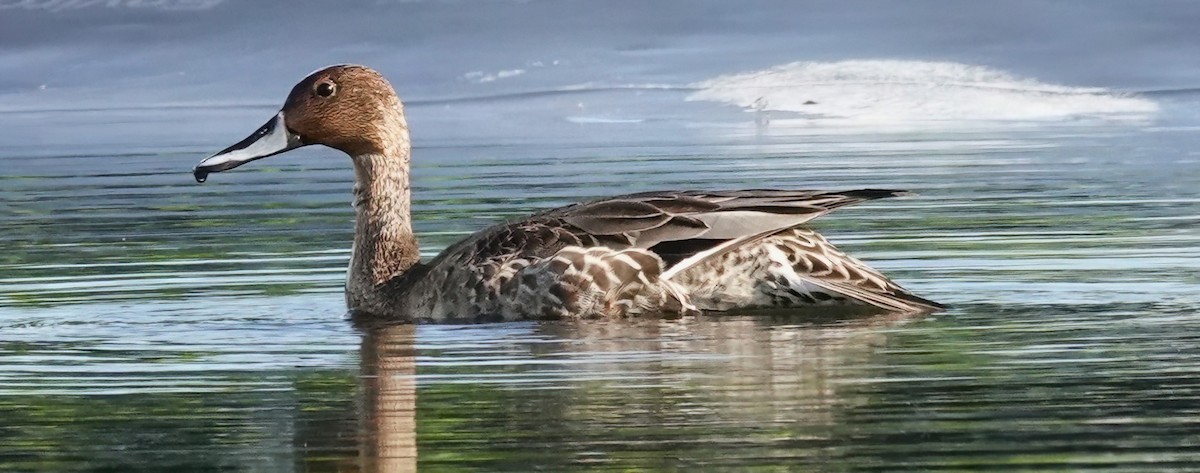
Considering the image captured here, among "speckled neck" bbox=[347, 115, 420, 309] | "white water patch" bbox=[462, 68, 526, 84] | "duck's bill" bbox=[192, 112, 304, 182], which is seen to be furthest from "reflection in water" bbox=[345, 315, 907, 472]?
"white water patch" bbox=[462, 68, 526, 84]

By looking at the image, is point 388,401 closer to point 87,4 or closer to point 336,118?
point 336,118

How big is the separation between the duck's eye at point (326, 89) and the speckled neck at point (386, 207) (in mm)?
320

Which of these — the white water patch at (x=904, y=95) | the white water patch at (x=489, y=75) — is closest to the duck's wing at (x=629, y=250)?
the white water patch at (x=904, y=95)

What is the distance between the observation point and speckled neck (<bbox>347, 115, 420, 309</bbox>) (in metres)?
10.6

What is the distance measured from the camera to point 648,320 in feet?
30.7

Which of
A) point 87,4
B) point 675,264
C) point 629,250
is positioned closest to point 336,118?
point 629,250

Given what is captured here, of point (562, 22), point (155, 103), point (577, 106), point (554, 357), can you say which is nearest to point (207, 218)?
point (554, 357)

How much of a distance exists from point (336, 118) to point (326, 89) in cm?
14

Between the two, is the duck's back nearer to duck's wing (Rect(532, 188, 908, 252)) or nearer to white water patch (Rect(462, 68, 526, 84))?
duck's wing (Rect(532, 188, 908, 252))

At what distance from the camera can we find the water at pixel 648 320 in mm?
A: 6645

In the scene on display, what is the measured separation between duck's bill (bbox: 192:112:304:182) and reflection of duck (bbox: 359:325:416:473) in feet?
3.68

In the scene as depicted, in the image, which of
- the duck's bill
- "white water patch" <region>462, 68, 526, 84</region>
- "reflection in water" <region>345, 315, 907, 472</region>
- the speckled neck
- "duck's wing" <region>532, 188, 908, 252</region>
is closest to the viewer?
"reflection in water" <region>345, 315, 907, 472</region>

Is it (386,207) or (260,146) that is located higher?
(260,146)

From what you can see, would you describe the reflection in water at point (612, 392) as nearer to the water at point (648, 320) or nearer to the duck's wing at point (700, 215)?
the water at point (648, 320)
